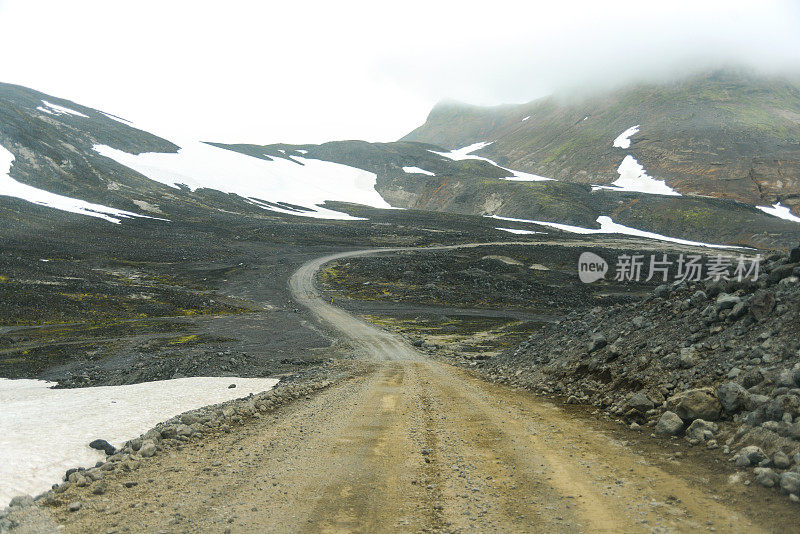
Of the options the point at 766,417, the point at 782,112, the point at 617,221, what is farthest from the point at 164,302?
the point at 782,112

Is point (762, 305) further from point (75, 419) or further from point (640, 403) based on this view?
point (75, 419)

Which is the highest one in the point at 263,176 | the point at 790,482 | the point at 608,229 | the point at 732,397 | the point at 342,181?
the point at 342,181

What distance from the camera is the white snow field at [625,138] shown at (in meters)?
160

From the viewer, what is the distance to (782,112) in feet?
514

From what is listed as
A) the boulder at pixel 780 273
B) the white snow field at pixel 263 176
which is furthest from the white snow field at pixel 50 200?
the boulder at pixel 780 273

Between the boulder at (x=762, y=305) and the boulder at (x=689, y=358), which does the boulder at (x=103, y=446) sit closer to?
the boulder at (x=689, y=358)

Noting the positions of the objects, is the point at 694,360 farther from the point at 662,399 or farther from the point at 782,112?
the point at 782,112

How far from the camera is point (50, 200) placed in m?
78.1

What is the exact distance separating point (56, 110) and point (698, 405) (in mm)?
168219

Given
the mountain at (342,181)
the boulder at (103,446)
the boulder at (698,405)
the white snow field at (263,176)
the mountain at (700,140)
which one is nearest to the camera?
the boulder at (698,405)

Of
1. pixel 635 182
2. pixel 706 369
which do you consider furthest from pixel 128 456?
pixel 635 182

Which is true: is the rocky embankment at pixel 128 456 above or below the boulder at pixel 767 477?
below

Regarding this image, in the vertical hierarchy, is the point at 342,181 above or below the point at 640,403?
above

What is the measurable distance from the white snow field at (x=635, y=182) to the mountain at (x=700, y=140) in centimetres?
185
